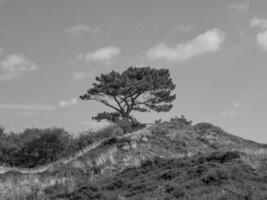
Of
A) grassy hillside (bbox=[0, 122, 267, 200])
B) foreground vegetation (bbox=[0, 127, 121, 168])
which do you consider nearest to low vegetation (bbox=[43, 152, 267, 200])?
grassy hillside (bbox=[0, 122, 267, 200])

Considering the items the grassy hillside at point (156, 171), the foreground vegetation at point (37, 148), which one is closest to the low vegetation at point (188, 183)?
the grassy hillside at point (156, 171)

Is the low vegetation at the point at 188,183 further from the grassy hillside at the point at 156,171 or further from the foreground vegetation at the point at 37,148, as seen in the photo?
the foreground vegetation at the point at 37,148

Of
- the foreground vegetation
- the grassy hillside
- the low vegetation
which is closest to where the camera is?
the low vegetation

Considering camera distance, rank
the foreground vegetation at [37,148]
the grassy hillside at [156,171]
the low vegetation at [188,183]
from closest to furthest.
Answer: the low vegetation at [188,183]
the grassy hillside at [156,171]
the foreground vegetation at [37,148]

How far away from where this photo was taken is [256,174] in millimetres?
19078

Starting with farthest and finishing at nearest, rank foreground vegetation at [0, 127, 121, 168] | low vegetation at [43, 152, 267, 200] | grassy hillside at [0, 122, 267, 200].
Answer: foreground vegetation at [0, 127, 121, 168], grassy hillside at [0, 122, 267, 200], low vegetation at [43, 152, 267, 200]

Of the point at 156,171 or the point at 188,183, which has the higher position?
the point at 156,171

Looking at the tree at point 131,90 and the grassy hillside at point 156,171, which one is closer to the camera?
the grassy hillside at point 156,171

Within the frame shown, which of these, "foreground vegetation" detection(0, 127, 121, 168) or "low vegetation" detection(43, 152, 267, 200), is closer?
"low vegetation" detection(43, 152, 267, 200)

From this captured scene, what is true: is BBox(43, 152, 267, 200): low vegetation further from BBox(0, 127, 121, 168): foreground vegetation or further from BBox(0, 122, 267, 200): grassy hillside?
BBox(0, 127, 121, 168): foreground vegetation

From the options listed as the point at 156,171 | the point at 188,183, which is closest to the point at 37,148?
the point at 156,171

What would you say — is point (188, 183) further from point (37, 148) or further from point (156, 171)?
point (37, 148)

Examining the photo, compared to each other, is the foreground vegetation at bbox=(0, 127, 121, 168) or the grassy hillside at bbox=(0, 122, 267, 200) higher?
the foreground vegetation at bbox=(0, 127, 121, 168)

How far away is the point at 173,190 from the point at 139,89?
87.4 ft
